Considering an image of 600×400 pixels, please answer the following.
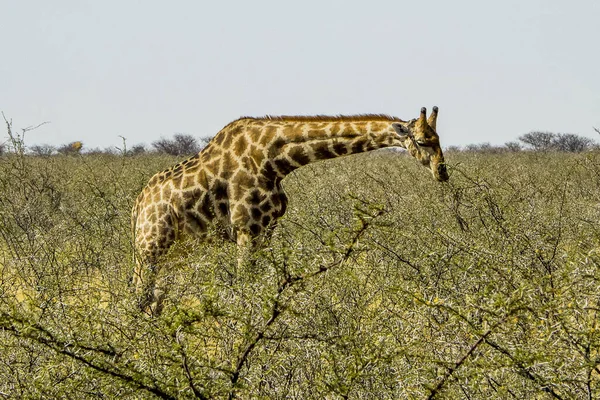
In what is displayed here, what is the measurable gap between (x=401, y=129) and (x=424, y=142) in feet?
0.71

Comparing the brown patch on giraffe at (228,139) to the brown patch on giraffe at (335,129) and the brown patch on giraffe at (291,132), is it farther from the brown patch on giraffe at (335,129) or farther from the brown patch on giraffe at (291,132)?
the brown patch on giraffe at (335,129)

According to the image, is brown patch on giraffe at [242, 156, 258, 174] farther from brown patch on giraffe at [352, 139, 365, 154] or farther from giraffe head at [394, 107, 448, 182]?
giraffe head at [394, 107, 448, 182]

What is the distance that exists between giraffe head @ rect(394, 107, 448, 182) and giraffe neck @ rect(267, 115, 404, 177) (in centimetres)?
7

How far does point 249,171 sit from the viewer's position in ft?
22.5

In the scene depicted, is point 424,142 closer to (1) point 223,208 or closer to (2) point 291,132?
(2) point 291,132

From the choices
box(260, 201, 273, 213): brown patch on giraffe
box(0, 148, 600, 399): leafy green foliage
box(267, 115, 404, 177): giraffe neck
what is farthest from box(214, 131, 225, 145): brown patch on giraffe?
box(0, 148, 600, 399): leafy green foliage

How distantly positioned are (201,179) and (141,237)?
2.13ft

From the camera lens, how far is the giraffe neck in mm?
6930

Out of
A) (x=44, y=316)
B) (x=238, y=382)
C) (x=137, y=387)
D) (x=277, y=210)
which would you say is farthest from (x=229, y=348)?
(x=277, y=210)

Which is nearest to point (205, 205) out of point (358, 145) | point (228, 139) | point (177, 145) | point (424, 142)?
point (228, 139)

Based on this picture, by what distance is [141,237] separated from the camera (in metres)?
6.96

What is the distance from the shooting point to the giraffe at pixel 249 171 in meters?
6.79

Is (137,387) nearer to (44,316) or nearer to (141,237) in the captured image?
(44,316)

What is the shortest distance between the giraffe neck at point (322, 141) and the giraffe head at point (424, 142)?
7cm
